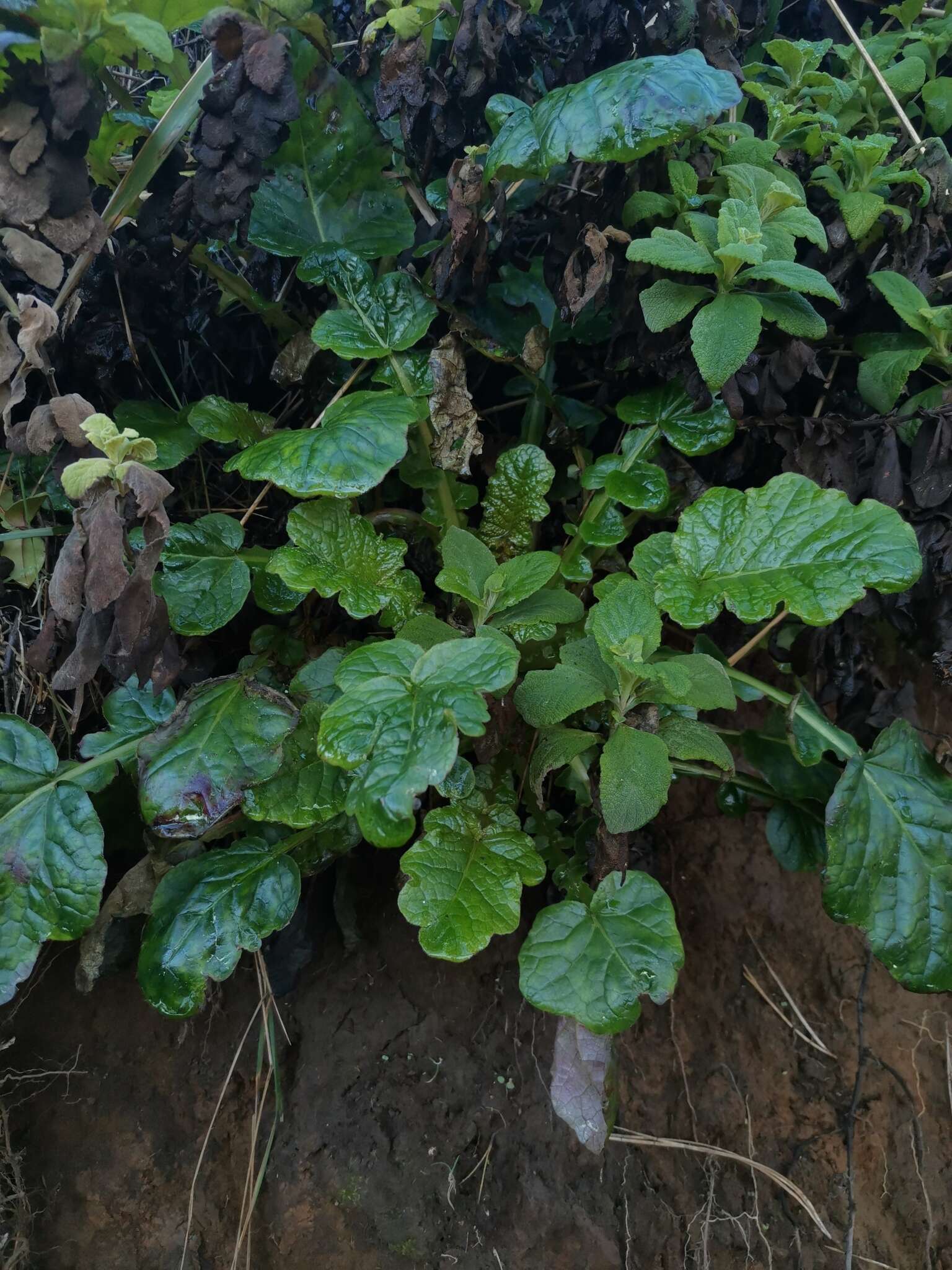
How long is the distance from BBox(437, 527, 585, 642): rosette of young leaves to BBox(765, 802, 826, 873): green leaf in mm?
471

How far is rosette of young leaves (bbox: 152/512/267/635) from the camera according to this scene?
1082 millimetres

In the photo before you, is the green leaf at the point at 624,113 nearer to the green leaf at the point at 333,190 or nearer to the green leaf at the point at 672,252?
the green leaf at the point at 672,252

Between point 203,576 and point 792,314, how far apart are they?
875mm

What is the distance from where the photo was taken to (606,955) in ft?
3.22

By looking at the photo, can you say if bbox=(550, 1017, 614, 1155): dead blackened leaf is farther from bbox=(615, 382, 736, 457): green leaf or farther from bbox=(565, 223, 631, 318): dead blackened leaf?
bbox=(565, 223, 631, 318): dead blackened leaf

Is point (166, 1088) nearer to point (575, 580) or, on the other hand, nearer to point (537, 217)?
point (575, 580)

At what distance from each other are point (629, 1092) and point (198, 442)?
127 centimetres

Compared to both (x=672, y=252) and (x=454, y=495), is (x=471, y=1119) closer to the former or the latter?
(x=454, y=495)

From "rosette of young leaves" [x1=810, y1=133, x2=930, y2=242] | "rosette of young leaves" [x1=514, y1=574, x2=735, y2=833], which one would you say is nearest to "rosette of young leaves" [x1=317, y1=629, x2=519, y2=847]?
"rosette of young leaves" [x1=514, y1=574, x2=735, y2=833]

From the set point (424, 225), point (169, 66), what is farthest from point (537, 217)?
point (169, 66)

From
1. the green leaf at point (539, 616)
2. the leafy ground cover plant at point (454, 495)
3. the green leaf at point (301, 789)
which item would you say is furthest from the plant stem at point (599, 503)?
the green leaf at point (301, 789)

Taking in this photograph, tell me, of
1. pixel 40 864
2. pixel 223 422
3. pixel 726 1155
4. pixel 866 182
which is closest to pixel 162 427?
pixel 223 422

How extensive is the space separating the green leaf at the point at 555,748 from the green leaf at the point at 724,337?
0.47 meters

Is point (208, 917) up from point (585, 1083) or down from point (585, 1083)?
up
